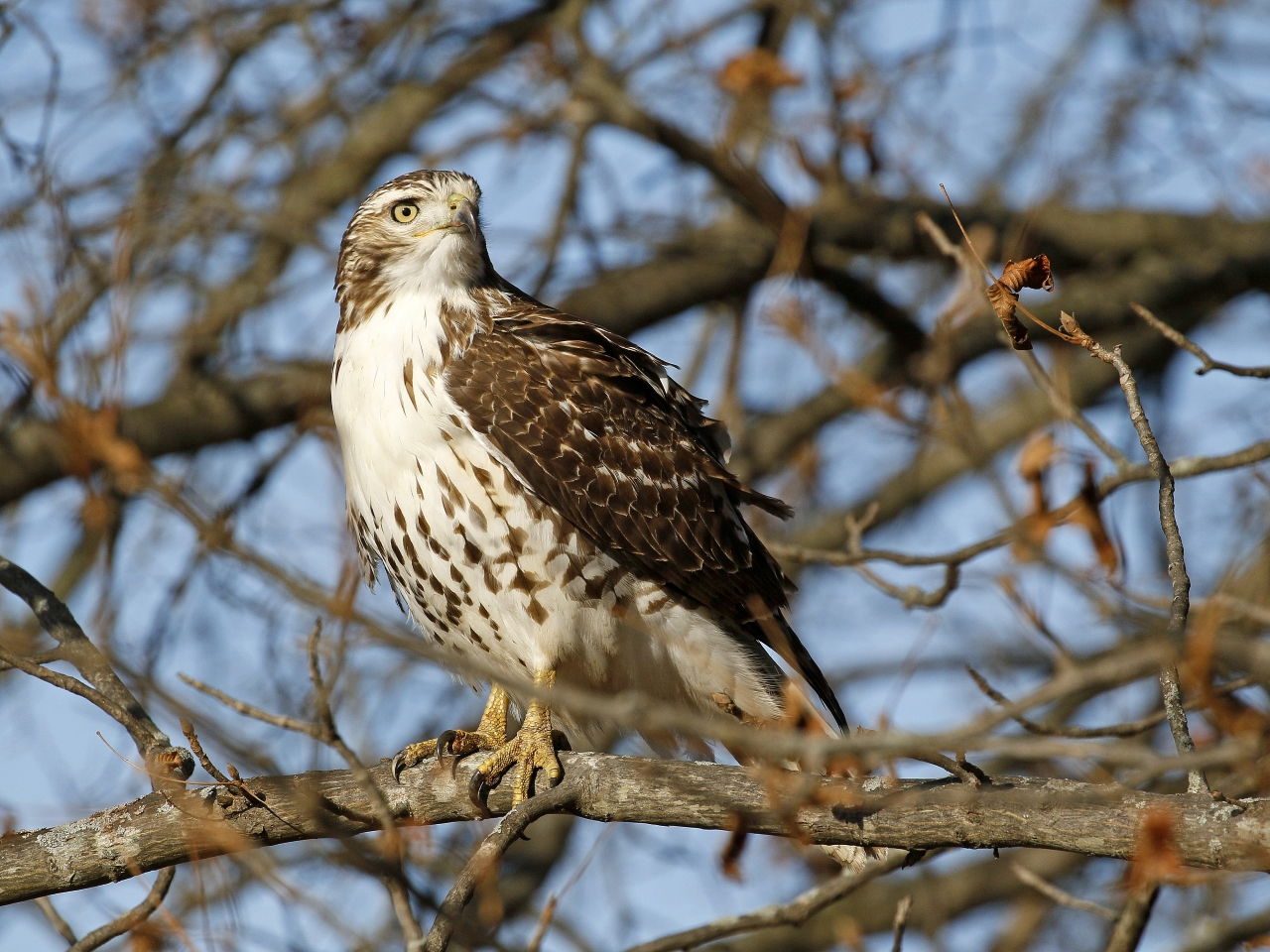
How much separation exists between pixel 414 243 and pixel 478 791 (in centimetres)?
181

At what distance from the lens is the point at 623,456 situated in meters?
4.86

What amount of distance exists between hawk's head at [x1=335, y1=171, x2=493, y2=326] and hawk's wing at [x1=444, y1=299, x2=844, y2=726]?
0.78ft

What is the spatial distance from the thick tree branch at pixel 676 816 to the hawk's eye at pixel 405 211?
1.91m

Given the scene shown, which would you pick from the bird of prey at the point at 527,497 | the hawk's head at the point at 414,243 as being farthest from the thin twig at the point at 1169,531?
the hawk's head at the point at 414,243

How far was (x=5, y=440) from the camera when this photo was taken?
6.89m

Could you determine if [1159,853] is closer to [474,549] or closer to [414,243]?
[474,549]

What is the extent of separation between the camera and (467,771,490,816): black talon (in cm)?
419

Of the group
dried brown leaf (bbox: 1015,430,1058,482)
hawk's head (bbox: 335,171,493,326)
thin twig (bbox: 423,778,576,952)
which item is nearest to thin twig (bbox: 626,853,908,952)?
thin twig (bbox: 423,778,576,952)

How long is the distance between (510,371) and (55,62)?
2.64m

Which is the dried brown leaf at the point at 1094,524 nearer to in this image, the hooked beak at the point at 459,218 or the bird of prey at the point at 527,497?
the bird of prey at the point at 527,497

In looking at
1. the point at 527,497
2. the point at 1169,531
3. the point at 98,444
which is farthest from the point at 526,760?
the point at 98,444

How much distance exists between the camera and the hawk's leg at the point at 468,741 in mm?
4516

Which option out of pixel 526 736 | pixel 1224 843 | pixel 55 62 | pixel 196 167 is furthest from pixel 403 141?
pixel 1224 843

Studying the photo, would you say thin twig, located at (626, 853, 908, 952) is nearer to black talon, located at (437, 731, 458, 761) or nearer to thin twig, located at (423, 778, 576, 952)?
thin twig, located at (423, 778, 576, 952)
